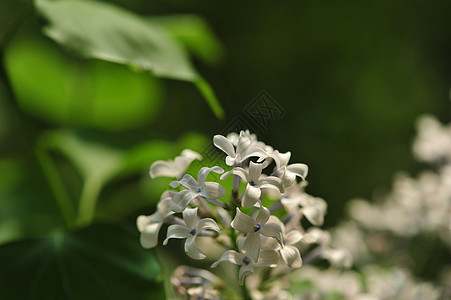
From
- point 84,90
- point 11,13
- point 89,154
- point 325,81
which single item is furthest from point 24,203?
point 325,81

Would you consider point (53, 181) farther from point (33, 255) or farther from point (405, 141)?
point (405, 141)

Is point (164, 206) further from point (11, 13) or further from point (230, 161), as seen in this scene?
point (11, 13)

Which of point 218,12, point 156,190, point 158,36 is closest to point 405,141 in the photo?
point 218,12

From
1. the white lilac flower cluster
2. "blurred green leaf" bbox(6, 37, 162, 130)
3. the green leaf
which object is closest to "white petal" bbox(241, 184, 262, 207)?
the white lilac flower cluster

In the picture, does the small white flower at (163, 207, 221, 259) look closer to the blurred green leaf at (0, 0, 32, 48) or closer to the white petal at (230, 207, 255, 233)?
the white petal at (230, 207, 255, 233)

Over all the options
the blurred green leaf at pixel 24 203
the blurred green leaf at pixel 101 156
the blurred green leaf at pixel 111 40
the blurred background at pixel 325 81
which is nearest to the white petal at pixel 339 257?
the blurred green leaf at pixel 111 40
